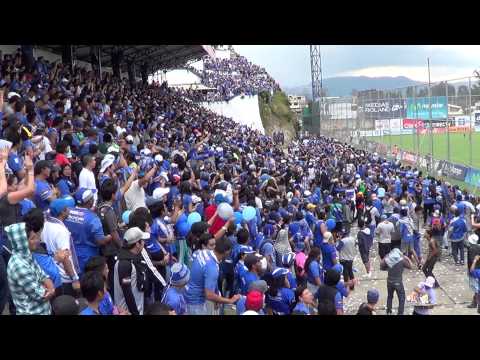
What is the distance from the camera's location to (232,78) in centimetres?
5744

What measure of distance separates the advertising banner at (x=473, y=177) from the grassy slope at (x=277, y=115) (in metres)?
35.6

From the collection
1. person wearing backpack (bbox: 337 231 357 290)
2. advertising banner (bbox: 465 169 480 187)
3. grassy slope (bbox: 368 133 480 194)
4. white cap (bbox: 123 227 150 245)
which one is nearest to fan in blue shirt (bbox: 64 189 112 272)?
white cap (bbox: 123 227 150 245)

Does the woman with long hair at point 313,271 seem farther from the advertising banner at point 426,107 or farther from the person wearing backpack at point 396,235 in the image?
the advertising banner at point 426,107

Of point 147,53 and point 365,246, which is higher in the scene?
point 147,53

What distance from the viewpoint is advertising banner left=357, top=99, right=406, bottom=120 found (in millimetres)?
26256

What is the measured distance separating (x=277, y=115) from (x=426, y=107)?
35.4 m

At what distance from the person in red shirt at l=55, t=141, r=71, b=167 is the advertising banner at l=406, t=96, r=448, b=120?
15952mm

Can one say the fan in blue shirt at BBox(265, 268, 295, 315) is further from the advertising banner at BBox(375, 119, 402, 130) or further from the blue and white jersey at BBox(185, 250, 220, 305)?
the advertising banner at BBox(375, 119, 402, 130)

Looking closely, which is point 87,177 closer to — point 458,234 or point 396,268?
point 396,268

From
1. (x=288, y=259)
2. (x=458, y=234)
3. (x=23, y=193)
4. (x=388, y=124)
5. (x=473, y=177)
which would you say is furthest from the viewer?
(x=388, y=124)

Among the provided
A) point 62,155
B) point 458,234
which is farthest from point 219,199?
point 458,234

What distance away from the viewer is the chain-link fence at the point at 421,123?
18.1 m
